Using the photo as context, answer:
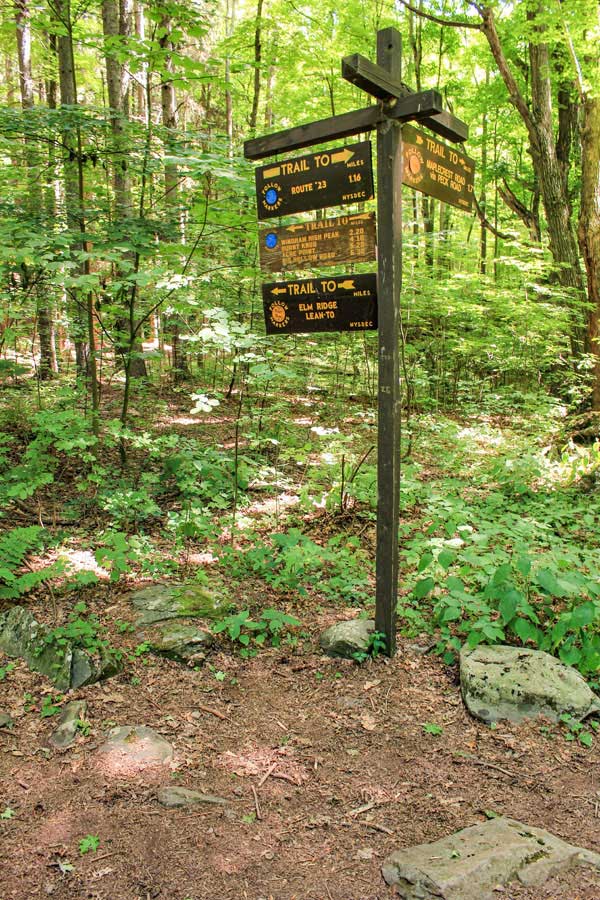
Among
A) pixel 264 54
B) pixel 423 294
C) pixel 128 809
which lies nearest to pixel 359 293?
pixel 128 809

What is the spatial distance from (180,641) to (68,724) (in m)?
0.88

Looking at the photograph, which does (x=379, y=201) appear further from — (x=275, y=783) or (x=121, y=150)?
(x=121, y=150)

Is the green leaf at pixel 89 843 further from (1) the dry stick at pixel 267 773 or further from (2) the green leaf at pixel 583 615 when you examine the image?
(2) the green leaf at pixel 583 615

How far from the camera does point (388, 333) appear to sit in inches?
132

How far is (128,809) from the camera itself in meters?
Answer: 2.53

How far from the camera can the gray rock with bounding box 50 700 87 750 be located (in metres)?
2.94

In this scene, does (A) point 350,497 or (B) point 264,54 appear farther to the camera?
(B) point 264,54

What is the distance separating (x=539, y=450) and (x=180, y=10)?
20.8 ft

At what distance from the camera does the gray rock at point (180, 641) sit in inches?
145

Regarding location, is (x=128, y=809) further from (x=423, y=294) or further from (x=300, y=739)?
(x=423, y=294)

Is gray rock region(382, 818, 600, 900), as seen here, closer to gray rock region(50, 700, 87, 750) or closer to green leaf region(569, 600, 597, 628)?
green leaf region(569, 600, 597, 628)

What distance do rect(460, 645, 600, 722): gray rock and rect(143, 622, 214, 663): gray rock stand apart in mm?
1690

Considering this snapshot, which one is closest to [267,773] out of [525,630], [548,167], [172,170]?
[525,630]

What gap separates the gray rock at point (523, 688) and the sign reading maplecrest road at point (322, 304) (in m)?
2.20
